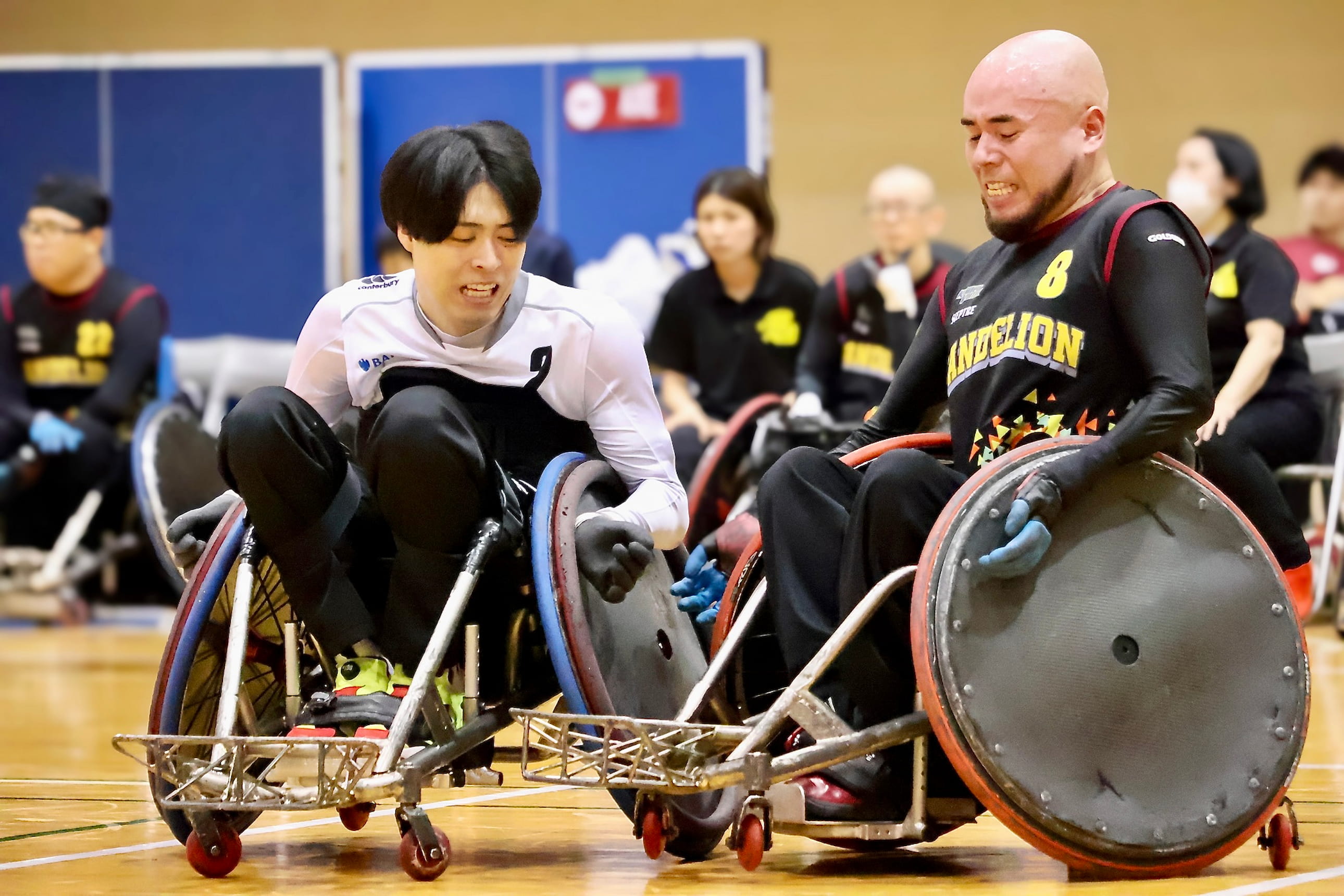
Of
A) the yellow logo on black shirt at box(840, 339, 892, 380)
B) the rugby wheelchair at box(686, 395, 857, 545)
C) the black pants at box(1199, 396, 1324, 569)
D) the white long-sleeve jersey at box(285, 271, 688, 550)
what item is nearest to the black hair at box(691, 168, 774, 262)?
the yellow logo on black shirt at box(840, 339, 892, 380)

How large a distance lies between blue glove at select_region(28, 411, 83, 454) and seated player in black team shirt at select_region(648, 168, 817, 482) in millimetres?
2208

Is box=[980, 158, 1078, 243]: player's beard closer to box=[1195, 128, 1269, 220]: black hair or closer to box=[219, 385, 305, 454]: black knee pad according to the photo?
box=[219, 385, 305, 454]: black knee pad

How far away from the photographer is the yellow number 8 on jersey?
2.62 m

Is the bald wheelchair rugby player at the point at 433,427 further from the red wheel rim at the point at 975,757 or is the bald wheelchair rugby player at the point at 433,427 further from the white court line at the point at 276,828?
the red wheel rim at the point at 975,757

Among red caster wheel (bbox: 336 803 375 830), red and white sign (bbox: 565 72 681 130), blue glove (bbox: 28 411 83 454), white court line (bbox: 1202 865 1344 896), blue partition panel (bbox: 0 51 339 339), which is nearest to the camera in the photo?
white court line (bbox: 1202 865 1344 896)

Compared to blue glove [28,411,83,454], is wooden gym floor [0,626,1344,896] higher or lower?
lower

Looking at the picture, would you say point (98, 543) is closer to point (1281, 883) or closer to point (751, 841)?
point (751, 841)

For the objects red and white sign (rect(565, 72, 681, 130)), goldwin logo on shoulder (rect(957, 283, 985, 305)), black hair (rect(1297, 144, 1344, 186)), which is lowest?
goldwin logo on shoulder (rect(957, 283, 985, 305))

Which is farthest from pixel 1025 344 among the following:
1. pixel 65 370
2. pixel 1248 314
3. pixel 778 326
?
pixel 65 370

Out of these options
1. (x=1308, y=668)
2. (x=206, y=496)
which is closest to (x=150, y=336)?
(x=206, y=496)

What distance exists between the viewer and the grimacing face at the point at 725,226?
243 inches

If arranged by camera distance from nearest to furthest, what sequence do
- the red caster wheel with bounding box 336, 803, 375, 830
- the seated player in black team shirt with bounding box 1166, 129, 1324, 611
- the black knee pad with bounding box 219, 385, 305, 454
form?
the black knee pad with bounding box 219, 385, 305, 454 < the red caster wheel with bounding box 336, 803, 375, 830 < the seated player in black team shirt with bounding box 1166, 129, 1324, 611

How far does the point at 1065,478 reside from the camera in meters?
2.38

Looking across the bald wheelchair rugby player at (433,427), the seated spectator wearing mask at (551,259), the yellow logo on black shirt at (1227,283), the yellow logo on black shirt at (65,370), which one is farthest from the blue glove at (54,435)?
the bald wheelchair rugby player at (433,427)
